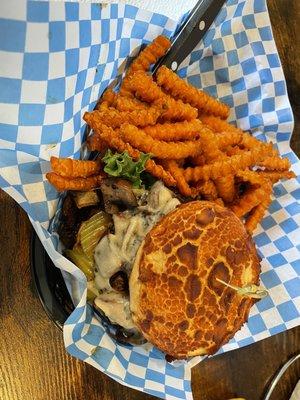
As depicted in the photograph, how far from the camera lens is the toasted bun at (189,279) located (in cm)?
128

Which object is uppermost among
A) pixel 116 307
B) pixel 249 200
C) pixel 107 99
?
pixel 107 99

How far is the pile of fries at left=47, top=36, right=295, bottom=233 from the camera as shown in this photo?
1.38 metres

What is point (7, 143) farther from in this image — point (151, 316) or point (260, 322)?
point (260, 322)

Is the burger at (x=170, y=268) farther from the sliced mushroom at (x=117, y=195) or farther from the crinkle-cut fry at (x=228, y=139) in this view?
the crinkle-cut fry at (x=228, y=139)

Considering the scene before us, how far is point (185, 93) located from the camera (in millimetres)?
1525

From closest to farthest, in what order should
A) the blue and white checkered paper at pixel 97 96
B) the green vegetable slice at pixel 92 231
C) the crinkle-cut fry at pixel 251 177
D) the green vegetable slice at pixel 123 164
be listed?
the blue and white checkered paper at pixel 97 96 → the green vegetable slice at pixel 123 164 → the green vegetable slice at pixel 92 231 → the crinkle-cut fry at pixel 251 177

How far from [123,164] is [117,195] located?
10 cm

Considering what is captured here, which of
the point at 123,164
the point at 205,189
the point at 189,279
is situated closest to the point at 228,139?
the point at 205,189

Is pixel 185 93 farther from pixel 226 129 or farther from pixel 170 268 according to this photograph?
pixel 170 268

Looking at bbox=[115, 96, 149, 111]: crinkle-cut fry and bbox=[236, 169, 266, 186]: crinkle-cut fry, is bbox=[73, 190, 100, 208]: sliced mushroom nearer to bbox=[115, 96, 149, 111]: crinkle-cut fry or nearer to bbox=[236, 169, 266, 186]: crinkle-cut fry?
bbox=[115, 96, 149, 111]: crinkle-cut fry

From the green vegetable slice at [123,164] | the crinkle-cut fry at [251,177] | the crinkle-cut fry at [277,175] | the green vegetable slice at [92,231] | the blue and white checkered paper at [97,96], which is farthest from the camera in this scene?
the crinkle-cut fry at [277,175]

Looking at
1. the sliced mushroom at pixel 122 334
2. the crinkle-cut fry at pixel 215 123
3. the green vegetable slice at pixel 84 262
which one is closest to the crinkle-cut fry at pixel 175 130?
the crinkle-cut fry at pixel 215 123

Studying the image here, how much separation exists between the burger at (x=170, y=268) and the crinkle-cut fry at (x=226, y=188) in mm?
166

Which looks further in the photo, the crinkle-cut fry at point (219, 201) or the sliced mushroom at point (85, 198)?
the crinkle-cut fry at point (219, 201)
